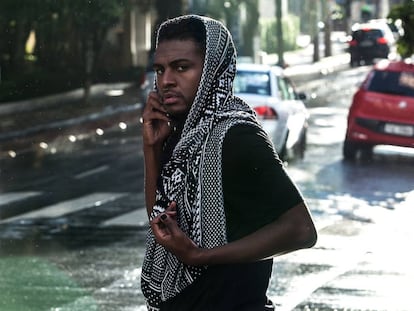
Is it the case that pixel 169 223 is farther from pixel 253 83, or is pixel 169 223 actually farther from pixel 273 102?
pixel 253 83

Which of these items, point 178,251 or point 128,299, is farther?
point 128,299

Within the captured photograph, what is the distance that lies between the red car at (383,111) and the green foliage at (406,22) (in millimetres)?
2371

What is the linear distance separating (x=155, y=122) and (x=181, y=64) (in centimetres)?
23

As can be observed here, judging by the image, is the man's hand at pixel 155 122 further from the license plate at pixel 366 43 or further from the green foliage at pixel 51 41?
the license plate at pixel 366 43

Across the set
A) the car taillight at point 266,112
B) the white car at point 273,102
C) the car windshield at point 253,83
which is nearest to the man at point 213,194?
the white car at point 273,102

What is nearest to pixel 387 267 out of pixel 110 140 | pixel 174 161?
pixel 174 161

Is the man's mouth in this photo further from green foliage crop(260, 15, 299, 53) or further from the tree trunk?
green foliage crop(260, 15, 299, 53)

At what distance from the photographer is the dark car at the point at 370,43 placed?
4972 centimetres

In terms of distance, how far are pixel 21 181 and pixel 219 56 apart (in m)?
14.7

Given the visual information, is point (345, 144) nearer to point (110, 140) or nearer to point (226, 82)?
point (110, 140)

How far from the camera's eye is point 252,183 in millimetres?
3404

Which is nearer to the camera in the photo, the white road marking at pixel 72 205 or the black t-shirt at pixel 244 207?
the black t-shirt at pixel 244 207

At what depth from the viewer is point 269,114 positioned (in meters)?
18.2

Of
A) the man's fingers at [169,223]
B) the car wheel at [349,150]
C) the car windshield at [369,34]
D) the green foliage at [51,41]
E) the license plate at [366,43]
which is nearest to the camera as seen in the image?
the man's fingers at [169,223]
